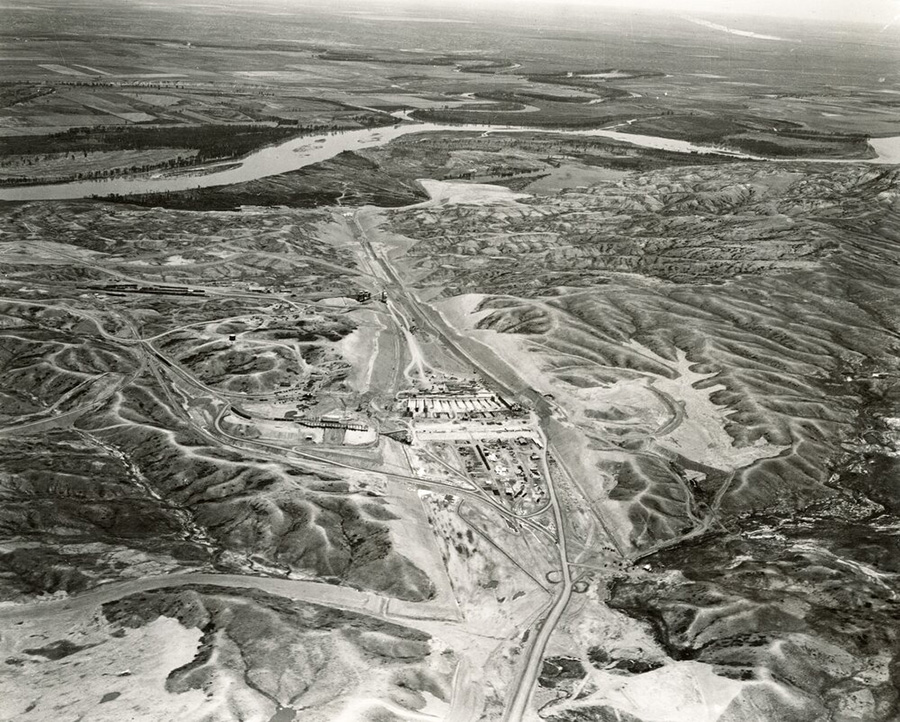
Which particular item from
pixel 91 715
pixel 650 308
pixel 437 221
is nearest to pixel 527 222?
pixel 437 221

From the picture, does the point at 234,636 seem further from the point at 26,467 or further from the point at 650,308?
the point at 650,308

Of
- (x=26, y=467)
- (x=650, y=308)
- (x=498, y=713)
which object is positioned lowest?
(x=498, y=713)

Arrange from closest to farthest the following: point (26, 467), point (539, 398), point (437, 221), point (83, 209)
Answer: point (26, 467), point (539, 398), point (83, 209), point (437, 221)

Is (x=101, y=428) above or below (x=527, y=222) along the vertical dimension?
below

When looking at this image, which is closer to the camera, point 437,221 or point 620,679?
point 620,679

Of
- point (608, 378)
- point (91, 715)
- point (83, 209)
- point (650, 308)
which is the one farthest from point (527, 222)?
point (91, 715)

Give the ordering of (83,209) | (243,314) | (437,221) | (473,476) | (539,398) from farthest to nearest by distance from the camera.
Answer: (437,221)
(83,209)
(243,314)
(539,398)
(473,476)

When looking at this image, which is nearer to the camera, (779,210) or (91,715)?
(91,715)

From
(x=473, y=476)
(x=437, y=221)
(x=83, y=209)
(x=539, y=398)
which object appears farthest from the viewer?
(x=437, y=221)

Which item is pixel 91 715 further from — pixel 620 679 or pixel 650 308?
pixel 650 308
